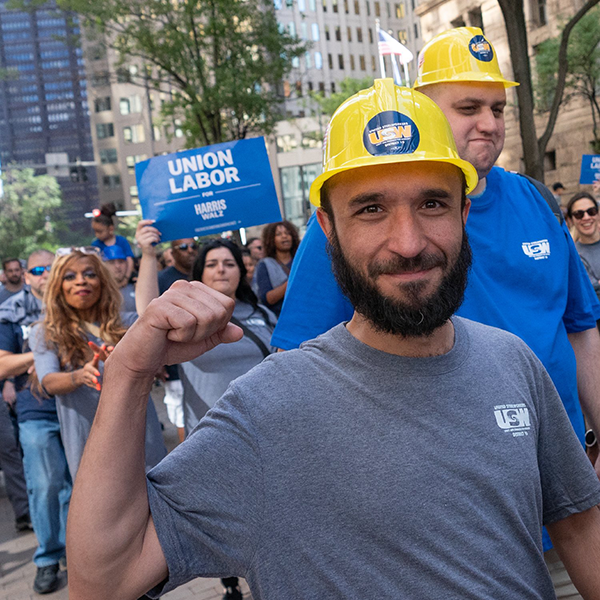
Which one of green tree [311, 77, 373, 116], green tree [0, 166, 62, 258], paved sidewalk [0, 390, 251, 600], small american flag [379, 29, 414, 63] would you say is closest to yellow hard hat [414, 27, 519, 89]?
paved sidewalk [0, 390, 251, 600]

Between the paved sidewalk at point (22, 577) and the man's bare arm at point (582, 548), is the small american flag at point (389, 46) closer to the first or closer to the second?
the paved sidewalk at point (22, 577)

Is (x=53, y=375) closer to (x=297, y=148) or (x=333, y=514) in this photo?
(x=333, y=514)

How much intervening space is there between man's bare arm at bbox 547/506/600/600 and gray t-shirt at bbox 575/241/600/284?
20.1 feet

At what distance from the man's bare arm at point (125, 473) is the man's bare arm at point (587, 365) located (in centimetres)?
184

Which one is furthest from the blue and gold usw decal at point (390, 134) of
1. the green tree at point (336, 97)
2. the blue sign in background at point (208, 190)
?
the green tree at point (336, 97)

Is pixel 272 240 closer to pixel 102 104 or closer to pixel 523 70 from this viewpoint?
pixel 523 70

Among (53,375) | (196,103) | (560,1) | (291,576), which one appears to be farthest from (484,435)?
(560,1)

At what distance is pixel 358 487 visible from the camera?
5.11 feet

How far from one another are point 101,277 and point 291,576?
3.98m

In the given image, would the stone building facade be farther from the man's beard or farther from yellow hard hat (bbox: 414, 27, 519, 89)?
the man's beard

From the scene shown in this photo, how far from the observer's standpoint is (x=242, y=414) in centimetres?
160

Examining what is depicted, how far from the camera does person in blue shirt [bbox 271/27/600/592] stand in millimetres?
2508

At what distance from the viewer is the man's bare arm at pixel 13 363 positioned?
236 inches

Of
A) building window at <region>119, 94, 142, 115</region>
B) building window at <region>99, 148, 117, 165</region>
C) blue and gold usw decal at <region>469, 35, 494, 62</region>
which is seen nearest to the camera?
blue and gold usw decal at <region>469, 35, 494, 62</region>
